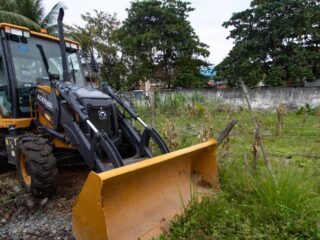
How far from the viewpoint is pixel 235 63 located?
22.8m

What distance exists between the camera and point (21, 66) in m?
4.89

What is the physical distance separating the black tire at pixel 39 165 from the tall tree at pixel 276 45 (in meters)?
17.3

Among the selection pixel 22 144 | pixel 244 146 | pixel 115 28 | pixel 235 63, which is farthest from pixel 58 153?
pixel 115 28

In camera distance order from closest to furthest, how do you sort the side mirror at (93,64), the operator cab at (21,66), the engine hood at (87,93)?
the engine hood at (87,93)
the operator cab at (21,66)
the side mirror at (93,64)

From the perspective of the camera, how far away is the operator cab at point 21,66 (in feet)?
15.5

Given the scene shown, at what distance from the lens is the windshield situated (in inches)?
190

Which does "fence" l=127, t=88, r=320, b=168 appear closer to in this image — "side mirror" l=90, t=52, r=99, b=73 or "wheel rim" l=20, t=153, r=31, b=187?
"side mirror" l=90, t=52, r=99, b=73

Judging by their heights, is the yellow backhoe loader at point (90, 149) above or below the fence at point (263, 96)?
above

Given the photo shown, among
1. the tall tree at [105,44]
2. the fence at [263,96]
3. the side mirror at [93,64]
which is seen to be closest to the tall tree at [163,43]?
the tall tree at [105,44]

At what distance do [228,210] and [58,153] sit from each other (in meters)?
2.53

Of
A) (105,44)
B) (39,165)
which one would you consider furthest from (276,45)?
(39,165)

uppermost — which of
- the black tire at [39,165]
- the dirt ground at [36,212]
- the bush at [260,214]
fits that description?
the black tire at [39,165]

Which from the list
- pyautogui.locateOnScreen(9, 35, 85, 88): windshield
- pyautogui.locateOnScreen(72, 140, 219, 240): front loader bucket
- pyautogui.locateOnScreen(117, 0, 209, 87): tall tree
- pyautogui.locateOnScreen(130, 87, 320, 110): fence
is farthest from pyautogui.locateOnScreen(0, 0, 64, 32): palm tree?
pyautogui.locateOnScreen(72, 140, 219, 240): front loader bucket

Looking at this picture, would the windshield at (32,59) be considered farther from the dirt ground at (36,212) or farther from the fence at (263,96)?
the fence at (263,96)
